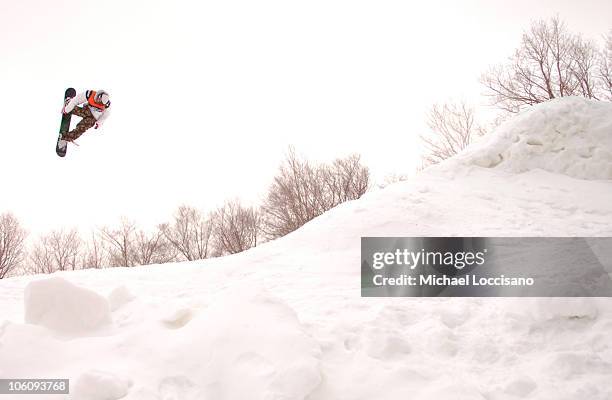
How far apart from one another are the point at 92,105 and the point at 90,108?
168 millimetres

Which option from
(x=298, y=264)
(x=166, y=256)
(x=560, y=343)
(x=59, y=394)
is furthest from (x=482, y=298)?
(x=166, y=256)

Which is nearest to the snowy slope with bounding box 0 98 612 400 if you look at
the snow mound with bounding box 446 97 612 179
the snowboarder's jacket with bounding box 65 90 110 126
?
the snow mound with bounding box 446 97 612 179

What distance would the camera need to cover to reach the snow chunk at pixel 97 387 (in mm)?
2346

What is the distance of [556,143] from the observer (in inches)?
284

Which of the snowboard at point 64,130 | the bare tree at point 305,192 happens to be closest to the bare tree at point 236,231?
the bare tree at point 305,192

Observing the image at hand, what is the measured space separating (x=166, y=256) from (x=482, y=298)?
91.7 ft

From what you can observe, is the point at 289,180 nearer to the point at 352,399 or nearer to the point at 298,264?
the point at 298,264

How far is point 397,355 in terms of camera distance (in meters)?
2.90

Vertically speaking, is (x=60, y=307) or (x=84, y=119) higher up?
(x=84, y=119)

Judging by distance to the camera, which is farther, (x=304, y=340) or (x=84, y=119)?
(x=84, y=119)


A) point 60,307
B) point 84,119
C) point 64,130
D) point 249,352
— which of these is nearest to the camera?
point 249,352

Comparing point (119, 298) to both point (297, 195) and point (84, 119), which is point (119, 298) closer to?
point (84, 119)

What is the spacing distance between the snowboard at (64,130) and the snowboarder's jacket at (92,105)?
59cm

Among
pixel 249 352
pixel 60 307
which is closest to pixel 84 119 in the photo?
pixel 60 307
